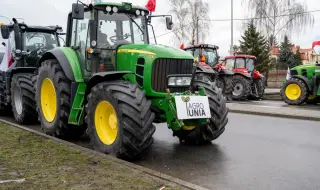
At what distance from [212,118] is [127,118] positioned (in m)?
1.92

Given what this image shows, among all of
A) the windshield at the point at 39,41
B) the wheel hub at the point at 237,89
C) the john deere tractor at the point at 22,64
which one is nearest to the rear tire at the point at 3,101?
the john deere tractor at the point at 22,64

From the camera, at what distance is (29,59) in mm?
10992

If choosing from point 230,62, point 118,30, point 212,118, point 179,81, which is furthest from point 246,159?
point 230,62

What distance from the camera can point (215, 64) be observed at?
2031 cm

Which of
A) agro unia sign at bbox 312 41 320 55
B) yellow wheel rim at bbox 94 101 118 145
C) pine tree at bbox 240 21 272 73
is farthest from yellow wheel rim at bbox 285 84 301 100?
pine tree at bbox 240 21 272 73

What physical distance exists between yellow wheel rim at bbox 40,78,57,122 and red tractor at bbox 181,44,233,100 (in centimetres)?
Result: 1102

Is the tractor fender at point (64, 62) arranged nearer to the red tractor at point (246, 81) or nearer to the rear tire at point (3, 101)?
the rear tire at point (3, 101)

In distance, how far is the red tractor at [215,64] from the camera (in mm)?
19281

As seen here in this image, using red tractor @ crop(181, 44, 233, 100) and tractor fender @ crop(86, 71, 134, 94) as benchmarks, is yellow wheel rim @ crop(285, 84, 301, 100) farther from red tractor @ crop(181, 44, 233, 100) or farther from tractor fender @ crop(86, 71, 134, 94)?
tractor fender @ crop(86, 71, 134, 94)

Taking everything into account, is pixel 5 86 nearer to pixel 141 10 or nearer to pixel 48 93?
pixel 48 93

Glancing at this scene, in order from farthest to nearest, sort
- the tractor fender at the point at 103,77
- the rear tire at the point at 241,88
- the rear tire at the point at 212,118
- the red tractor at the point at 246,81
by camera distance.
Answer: the red tractor at the point at 246,81, the rear tire at the point at 241,88, the rear tire at the point at 212,118, the tractor fender at the point at 103,77

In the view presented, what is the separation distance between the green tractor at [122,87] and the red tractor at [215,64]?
1123 cm

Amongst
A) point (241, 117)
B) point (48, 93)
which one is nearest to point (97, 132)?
point (48, 93)

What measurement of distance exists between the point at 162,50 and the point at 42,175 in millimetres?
2923
